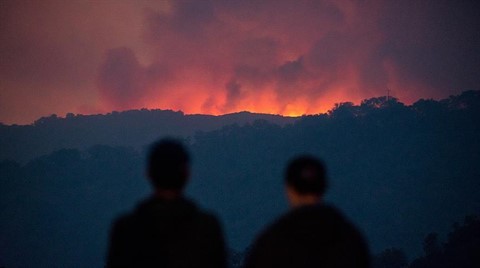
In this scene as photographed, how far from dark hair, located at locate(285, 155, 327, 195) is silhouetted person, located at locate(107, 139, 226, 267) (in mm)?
642

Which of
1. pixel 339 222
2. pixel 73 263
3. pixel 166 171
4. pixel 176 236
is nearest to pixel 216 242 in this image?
pixel 176 236

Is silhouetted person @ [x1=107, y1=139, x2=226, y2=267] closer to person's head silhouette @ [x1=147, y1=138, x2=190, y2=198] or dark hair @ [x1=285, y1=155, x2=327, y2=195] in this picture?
person's head silhouette @ [x1=147, y1=138, x2=190, y2=198]

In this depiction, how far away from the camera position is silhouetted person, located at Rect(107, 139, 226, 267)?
139 inches

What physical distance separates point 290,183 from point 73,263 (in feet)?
587

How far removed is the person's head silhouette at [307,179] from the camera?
3537mm

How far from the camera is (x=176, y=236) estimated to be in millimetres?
3566

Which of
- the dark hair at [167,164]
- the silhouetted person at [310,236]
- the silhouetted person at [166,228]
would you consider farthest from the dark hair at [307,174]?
the dark hair at [167,164]

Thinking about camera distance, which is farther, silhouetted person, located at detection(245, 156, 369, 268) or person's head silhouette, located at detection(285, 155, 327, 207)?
person's head silhouette, located at detection(285, 155, 327, 207)

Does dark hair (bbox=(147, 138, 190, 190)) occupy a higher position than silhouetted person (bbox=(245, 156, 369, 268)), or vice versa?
dark hair (bbox=(147, 138, 190, 190))

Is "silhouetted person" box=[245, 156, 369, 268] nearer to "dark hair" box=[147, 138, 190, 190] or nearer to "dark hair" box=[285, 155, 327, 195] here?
"dark hair" box=[285, 155, 327, 195]

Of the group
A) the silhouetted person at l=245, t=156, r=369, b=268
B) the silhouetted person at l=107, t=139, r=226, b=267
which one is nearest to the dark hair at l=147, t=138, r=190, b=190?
the silhouetted person at l=107, t=139, r=226, b=267

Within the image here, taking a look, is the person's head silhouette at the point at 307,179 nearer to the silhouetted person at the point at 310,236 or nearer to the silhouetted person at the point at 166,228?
the silhouetted person at the point at 310,236

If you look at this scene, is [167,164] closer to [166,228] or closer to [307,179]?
[166,228]

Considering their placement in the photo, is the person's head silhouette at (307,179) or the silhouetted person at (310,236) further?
the person's head silhouette at (307,179)
